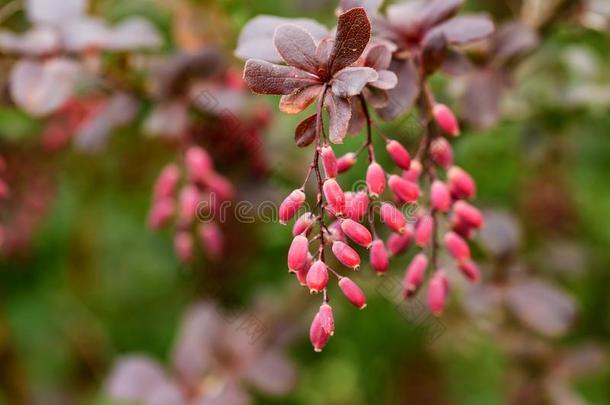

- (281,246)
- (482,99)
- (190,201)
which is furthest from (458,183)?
(281,246)

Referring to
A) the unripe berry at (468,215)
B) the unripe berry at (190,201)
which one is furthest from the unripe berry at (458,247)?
the unripe berry at (190,201)

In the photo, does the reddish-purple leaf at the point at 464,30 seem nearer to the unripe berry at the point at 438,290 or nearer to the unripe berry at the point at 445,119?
the unripe berry at the point at 445,119

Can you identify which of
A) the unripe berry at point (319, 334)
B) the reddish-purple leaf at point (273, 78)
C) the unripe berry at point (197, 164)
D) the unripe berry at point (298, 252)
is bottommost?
the unripe berry at point (197, 164)

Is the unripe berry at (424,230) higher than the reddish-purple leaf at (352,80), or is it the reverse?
the reddish-purple leaf at (352,80)

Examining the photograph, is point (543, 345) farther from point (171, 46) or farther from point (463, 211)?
point (171, 46)

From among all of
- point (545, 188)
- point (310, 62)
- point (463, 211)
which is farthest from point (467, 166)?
point (310, 62)

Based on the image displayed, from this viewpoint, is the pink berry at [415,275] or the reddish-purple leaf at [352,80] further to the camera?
the pink berry at [415,275]

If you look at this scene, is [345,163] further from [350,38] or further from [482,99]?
[482,99]
